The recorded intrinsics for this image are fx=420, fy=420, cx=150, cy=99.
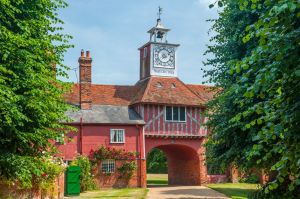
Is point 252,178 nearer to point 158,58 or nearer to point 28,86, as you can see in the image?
point 158,58

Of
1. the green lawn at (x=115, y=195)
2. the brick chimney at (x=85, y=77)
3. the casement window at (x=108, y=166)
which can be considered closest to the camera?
the green lawn at (x=115, y=195)

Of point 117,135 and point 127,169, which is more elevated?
point 117,135

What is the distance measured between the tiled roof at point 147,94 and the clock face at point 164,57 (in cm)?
138

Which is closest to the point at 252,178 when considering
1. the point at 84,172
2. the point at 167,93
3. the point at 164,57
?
the point at 167,93

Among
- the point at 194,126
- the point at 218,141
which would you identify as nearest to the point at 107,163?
the point at 194,126

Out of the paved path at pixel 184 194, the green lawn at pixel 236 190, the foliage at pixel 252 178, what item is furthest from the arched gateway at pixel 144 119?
the paved path at pixel 184 194

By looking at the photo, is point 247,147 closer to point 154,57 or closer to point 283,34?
point 283,34

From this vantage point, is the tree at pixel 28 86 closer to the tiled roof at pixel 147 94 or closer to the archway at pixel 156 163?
the tiled roof at pixel 147 94

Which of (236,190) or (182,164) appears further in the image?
(182,164)

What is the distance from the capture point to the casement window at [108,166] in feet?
105

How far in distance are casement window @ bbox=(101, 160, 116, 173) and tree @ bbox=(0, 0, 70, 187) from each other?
16.4 metres

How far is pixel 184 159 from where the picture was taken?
37.9 m

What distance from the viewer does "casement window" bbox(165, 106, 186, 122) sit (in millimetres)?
34469

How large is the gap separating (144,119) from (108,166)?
4.71m
